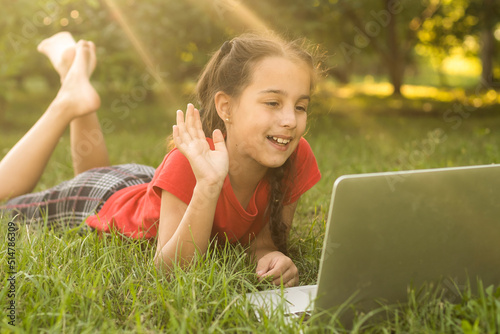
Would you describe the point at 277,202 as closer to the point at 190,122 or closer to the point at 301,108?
the point at 301,108

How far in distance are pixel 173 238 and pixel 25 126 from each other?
5.57 meters

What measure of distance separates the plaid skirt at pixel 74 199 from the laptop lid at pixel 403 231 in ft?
5.48

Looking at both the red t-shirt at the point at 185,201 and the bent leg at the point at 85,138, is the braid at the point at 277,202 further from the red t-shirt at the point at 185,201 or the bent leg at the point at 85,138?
the bent leg at the point at 85,138

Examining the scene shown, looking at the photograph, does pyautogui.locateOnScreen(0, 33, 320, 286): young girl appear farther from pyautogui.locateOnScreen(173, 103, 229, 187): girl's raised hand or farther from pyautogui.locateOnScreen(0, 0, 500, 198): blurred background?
pyautogui.locateOnScreen(0, 0, 500, 198): blurred background

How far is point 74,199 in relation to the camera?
266 centimetres

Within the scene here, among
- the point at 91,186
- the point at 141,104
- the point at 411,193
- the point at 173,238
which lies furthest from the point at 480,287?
the point at 141,104

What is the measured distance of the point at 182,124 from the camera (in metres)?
1.78

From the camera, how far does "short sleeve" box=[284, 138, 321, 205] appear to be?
225cm

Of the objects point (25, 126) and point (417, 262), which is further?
point (25, 126)

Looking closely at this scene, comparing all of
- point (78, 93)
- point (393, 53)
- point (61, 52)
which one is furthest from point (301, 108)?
point (393, 53)

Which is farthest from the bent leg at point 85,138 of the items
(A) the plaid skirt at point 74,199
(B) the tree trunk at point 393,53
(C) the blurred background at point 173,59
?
(B) the tree trunk at point 393,53

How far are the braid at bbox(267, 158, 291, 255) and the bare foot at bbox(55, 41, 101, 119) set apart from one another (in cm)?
134

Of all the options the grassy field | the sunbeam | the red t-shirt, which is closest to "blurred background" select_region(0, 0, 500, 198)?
the sunbeam

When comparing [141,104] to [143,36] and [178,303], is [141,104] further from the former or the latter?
[178,303]
